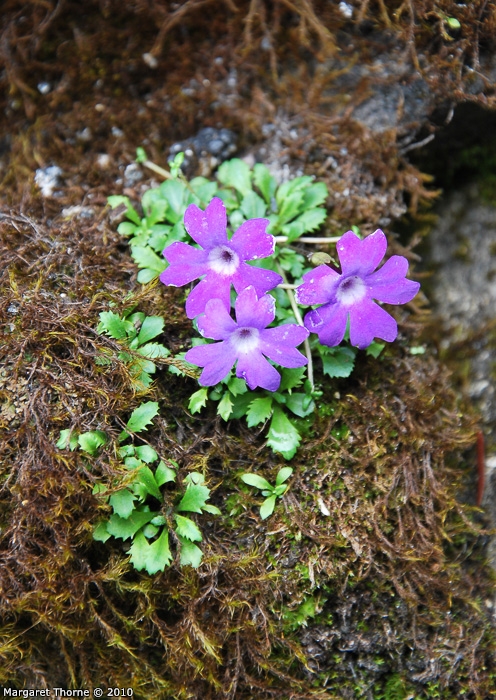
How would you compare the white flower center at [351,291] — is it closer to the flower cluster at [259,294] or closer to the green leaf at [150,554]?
the flower cluster at [259,294]

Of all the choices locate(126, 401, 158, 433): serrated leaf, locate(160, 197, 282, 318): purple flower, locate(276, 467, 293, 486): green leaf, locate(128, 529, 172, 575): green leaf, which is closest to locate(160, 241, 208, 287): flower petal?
locate(160, 197, 282, 318): purple flower

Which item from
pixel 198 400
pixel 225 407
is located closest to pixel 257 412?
pixel 225 407

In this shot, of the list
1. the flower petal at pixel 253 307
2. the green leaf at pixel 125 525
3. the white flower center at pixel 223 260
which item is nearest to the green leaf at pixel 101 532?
the green leaf at pixel 125 525

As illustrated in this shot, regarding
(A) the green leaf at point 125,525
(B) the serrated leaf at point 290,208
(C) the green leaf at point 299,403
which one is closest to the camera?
(A) the green leaf at point 125,525

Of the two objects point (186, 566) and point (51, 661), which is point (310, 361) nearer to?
point (186, 566)

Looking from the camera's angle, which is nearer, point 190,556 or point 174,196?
point 190,556

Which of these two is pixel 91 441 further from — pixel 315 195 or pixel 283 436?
pixel 315 195
